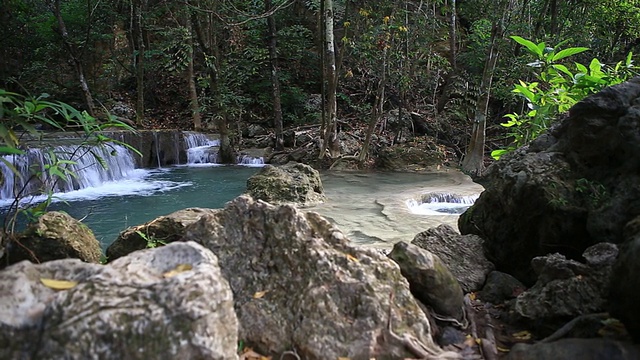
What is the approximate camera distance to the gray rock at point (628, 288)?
1846 mm

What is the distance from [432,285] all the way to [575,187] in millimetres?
1369

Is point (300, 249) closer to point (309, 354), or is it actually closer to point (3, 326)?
point (309, 354)

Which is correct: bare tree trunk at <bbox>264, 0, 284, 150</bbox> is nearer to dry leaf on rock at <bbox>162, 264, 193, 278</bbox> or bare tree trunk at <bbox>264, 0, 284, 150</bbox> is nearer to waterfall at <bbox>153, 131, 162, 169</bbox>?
waterfall at <bbox>153, 131, 162, 169</bbox>

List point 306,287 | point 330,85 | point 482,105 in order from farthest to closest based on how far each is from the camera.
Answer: point 330,85 → point 482,105 → point 306,287

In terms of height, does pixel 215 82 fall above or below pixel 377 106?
above

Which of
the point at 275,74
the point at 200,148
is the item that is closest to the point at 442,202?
the point at 275,74

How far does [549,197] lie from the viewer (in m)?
3.20

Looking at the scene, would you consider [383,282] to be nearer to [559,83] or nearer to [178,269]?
[178,269]

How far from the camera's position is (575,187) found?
3221mm

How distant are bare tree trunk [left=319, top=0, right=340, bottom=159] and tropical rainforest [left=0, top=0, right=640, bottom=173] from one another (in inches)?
1.3

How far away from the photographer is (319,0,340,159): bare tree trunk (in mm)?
10772

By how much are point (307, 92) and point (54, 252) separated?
15462 mm

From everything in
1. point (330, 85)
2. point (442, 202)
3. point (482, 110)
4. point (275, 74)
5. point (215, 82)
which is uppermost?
point (275, 74)

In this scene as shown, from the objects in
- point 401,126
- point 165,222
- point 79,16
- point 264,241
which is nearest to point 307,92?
point 401,126
